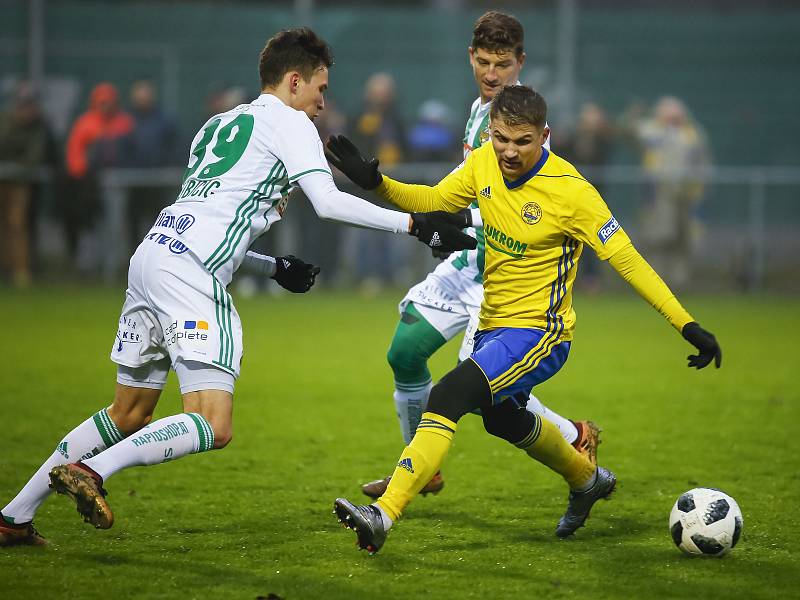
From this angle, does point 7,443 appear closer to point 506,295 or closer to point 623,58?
point 506,295

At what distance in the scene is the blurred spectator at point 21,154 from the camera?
1800cm

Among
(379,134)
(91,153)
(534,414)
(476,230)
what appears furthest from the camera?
(91,153)

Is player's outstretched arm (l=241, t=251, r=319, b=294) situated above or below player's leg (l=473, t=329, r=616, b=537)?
above

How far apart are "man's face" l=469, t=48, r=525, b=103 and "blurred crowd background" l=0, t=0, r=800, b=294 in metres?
10.7

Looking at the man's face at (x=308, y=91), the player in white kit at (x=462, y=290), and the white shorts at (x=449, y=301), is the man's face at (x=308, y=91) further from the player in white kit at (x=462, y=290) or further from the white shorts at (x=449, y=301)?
the white shorts at (x=449, y=301)

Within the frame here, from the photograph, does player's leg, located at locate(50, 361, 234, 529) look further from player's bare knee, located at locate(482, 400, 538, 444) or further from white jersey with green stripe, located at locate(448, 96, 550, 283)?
white jersey with green stripe, located at locate(448, 96, 550, 283)

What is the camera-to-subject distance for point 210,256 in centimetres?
544

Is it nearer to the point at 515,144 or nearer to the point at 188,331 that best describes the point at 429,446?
the point at 188,331

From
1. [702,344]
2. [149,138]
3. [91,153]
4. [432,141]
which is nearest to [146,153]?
[149,138]

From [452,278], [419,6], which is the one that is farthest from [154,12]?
[452,278]

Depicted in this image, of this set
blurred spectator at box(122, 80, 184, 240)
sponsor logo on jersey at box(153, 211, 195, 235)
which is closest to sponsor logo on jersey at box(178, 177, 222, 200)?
sponsor logo on jersey at box(153, 211, 195, 235)

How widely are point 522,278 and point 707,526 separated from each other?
4.31 ft

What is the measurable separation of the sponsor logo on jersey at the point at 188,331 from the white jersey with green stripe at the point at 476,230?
1.81 meters

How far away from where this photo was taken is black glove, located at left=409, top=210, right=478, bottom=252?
5449 millimetres
